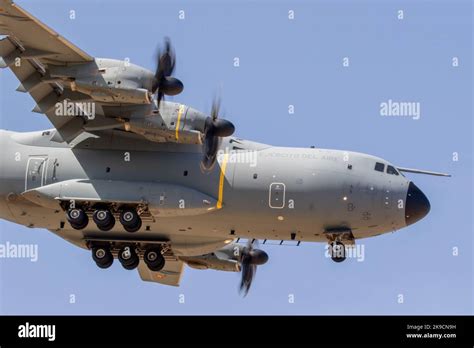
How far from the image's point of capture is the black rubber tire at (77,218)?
3569 cm

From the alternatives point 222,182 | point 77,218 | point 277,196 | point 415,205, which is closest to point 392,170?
point 415,205

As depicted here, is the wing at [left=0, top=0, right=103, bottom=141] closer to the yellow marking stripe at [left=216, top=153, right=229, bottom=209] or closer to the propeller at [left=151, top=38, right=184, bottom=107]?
the propeller at [left=151, top=38, right=184, bottom=107]

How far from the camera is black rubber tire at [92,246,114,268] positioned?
124ft

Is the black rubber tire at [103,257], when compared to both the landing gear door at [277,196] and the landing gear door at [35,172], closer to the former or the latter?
the landing gear door at [35,172]

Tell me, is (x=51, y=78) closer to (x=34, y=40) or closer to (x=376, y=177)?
(x=34, y=40)

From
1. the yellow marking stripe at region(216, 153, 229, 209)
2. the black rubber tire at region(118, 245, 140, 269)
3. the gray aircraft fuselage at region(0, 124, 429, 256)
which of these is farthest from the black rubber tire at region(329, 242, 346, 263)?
the black rubber tire at region(118, 245, 140, 269)

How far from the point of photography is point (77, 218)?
117ft

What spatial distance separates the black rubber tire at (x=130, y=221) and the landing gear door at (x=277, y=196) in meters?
3.55

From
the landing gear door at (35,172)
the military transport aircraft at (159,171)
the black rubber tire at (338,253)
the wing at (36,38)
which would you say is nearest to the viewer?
the wing at (36,38)

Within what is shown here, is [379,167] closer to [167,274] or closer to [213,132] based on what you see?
[213,132]

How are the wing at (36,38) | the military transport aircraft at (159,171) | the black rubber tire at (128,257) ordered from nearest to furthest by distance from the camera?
the wing at (36,38), the military transport aircraft at (159,171), the black rubber tire at (128,257)

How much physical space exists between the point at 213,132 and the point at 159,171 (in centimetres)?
219

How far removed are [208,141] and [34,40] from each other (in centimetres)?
521

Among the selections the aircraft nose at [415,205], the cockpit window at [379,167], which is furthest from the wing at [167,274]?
the aircraft nose at [415,205]
